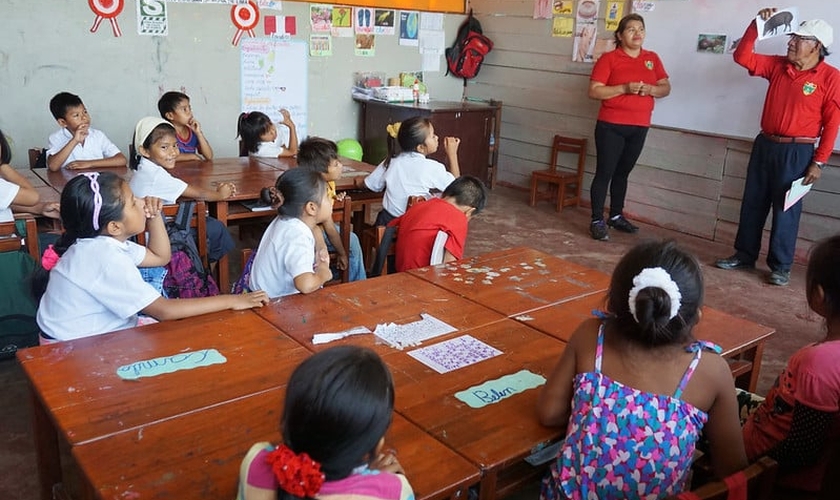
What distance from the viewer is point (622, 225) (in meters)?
5.52

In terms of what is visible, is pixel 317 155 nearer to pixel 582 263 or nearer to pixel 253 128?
pixel 253 128

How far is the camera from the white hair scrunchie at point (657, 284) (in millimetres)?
1332

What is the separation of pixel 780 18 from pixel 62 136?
436 cm

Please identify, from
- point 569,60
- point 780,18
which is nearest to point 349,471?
point 780,18

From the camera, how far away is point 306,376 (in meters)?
1.05

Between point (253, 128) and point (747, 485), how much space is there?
12.2 ft

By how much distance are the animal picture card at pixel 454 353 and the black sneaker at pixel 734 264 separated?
11.0ft

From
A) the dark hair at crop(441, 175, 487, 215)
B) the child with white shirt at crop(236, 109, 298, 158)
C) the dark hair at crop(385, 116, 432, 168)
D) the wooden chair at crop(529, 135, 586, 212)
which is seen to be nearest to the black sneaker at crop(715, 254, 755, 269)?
the wooden chair at crop(529, 135, 586, 212)

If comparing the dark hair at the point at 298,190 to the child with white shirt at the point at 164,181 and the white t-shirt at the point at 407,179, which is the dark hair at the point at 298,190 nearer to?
the child with white shirt at the point at 164,181

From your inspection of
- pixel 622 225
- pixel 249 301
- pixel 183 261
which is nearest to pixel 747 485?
pixel 249 301

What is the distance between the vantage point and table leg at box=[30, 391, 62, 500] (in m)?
1.75

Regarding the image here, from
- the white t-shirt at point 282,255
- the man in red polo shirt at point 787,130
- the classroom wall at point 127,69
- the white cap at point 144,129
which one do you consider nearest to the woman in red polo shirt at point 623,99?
the man in red polo shirt at point 787,130

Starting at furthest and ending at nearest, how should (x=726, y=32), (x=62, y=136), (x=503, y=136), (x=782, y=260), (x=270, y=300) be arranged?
(x=503, y=136)
(x=726, y=32)
(x=782, y=260)
(x=62, y=136)
(x=270, y=300)

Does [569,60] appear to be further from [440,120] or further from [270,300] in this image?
[270,300]
